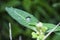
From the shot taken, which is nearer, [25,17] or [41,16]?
[25,17]

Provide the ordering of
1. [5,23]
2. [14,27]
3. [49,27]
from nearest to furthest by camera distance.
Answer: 1. [49,27]
2. [14,27]
3. [5,23]

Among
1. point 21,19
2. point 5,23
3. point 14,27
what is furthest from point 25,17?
point 5,23

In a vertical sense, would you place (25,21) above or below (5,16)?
below

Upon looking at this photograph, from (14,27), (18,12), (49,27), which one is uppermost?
(14,27)

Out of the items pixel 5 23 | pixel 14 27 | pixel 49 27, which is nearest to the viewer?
pixel 49 27

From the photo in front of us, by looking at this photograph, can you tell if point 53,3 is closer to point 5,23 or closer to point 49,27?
point 5,23

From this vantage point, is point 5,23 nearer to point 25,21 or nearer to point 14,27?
point 14,27
